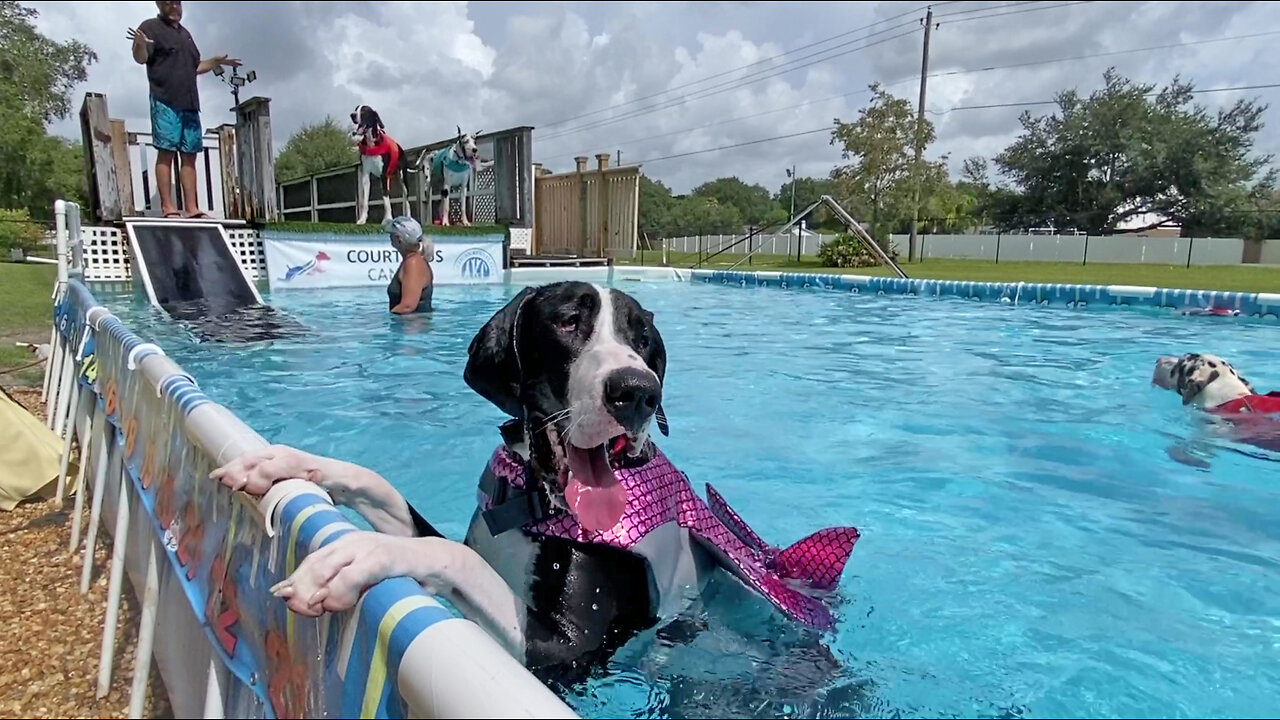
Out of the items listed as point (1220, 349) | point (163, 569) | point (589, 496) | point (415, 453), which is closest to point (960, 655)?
point (589, 496)

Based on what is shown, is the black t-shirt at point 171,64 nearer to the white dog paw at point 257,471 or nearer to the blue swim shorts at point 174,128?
the blue swim shorts at point 174,128

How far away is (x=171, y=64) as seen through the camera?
30.8 ft

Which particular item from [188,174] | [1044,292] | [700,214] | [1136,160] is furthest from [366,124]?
[700,214]

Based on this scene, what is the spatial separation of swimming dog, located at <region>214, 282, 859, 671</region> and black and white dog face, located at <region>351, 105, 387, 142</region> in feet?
43.9

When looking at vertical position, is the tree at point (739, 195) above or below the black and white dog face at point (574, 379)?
above

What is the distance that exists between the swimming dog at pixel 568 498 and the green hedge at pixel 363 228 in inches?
475

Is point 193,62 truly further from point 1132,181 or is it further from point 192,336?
point 1132,181

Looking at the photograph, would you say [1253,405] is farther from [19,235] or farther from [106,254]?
[19,235]

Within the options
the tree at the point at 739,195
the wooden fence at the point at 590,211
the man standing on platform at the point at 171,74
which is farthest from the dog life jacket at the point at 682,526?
the tree at the point at 739,195

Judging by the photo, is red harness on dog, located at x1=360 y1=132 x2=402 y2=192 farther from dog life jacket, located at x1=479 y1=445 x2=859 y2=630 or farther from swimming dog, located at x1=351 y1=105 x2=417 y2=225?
dog life jacket, located at x1=479 y1=445 x2=859 y2=630

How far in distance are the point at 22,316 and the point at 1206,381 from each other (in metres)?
11.2

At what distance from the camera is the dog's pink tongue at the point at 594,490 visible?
2064 mm

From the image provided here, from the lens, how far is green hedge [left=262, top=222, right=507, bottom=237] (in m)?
13.1

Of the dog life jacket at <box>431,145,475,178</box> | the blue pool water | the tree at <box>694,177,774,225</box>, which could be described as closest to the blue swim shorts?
the blue pool water
